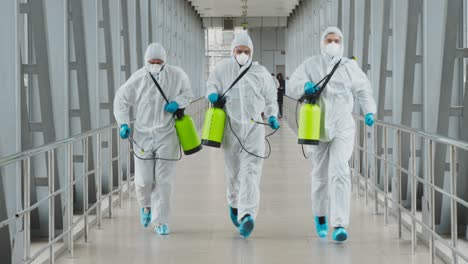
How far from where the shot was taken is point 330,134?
6.51 metres

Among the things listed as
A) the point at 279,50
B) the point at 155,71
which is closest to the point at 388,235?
the point at 155,71

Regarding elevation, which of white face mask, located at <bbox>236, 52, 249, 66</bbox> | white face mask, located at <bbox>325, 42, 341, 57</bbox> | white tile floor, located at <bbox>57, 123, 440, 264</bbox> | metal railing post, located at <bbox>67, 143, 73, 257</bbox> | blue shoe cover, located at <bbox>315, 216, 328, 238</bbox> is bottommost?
white tile floor, located at <bbox>57, 123, 440, 264</bbox>

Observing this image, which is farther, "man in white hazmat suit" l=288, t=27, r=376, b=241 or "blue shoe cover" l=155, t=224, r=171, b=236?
"blue shoe cover" l=155, t=224, r=171, b=236

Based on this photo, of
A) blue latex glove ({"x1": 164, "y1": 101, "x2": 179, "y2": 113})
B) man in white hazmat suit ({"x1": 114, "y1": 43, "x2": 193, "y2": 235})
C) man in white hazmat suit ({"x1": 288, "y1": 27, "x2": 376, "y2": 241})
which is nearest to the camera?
man in white hazmat suit ({"x1": 288, "y1": 27, "x2": 376, "y2": 241})

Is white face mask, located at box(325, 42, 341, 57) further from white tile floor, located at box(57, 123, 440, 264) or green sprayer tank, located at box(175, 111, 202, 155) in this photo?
white tile floor, located at box(57, 123, 440, 264)

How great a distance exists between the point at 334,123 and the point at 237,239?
3.96 feet

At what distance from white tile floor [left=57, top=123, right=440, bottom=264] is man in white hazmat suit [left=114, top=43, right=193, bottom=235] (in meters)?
0.33

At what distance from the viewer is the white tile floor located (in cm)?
593

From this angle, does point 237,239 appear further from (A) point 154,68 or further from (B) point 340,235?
(A) point 154,68

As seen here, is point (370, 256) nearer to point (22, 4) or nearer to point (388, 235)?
point (388, 235)

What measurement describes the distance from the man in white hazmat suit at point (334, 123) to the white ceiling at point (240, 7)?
21.2 metres

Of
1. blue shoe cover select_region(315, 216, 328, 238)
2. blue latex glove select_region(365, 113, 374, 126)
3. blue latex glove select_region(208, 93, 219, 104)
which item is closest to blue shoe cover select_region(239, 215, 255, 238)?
blue shoe cover select_region(315, 216, 328, 238)

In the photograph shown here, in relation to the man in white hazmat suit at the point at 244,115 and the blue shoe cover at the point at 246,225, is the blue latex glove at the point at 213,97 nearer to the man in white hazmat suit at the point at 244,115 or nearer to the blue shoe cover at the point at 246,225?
the man in white hazmat suit at the point at 244,115

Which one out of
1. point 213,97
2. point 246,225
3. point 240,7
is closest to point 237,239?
point 246,225
